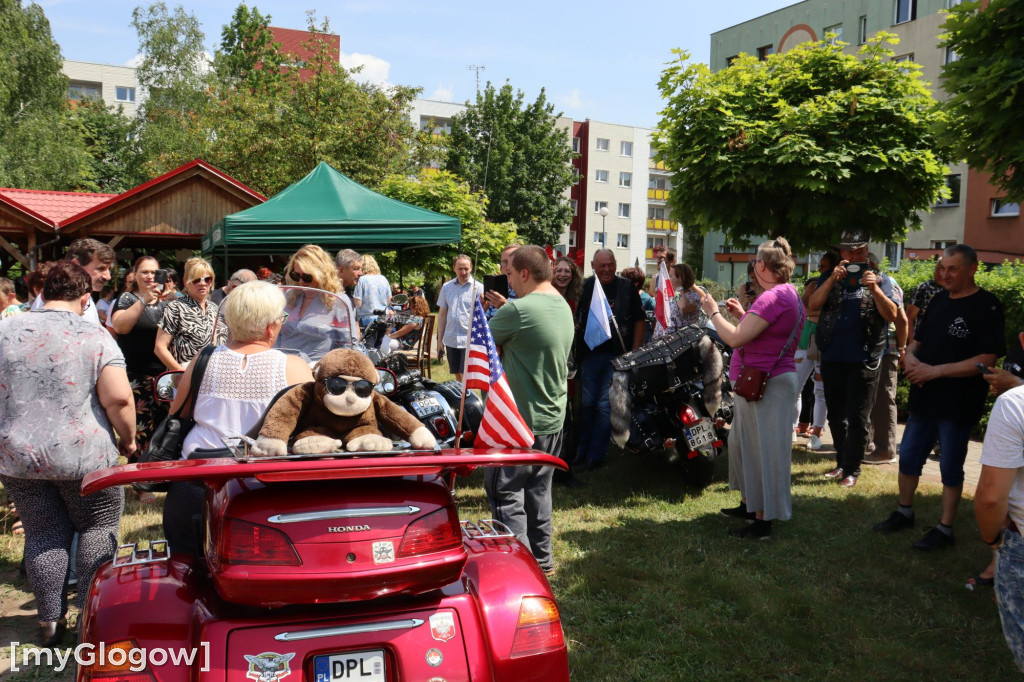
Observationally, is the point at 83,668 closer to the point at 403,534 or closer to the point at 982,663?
the point at 403,534

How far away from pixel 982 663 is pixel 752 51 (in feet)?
123

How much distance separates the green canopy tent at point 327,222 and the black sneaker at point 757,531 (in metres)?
5.43

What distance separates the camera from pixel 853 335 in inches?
254

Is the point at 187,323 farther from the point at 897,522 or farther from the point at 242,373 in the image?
the point at 897,522

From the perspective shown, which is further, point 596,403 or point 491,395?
point 596,403

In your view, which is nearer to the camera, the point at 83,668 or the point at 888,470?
the point at 83,668

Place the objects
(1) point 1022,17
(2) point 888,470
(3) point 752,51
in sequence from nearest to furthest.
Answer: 1. (1) point 1022,17
2. (2) point 888,470
3. (3) point 752,51

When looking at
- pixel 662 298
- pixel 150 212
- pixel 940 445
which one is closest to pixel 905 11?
pixel 150 212

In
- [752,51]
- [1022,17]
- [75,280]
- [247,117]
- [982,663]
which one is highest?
[752,51]

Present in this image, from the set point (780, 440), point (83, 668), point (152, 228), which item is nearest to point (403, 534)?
point (83, 668)

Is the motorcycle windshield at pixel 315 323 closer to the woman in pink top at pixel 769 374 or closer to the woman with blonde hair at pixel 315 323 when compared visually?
the woman with blonde hair at pixel 315 323

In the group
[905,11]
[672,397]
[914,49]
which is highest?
[905,11]

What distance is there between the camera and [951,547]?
499 cm

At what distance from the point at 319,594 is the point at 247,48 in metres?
49.9
